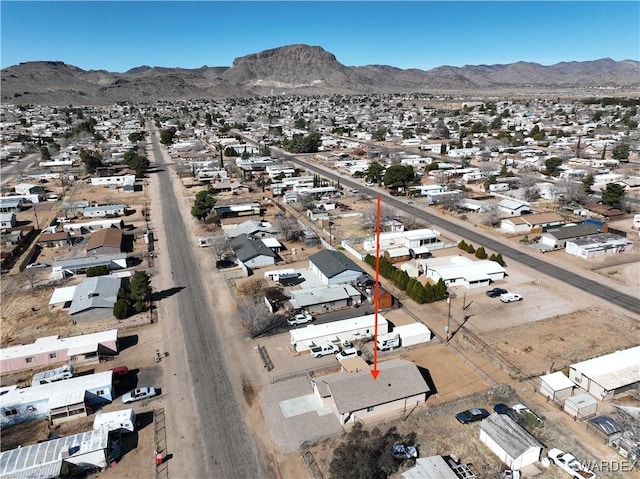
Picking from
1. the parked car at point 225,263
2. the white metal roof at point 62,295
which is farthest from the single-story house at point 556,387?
the white metal roof at point 62,295

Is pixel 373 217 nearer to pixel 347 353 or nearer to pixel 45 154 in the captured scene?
pixel 347 353

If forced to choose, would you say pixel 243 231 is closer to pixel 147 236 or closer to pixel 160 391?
pixel 147 236

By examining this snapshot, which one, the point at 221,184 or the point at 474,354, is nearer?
the point at 474,354

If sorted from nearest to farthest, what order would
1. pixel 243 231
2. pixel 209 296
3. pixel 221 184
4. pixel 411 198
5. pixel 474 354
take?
pixel 474 354 → pixel 209 296 → pixel 243 231 → pixel 411 198 → pixel 221 184

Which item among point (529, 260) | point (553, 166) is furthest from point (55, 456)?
point (553, 166)

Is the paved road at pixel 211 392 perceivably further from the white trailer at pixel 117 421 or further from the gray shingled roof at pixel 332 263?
the gray shingled roof at pixel 332 263

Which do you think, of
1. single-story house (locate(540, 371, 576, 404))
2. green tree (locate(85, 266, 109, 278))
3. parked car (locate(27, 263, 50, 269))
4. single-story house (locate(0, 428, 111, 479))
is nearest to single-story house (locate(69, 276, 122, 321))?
green tree (locate(85, 266, 109, 278))

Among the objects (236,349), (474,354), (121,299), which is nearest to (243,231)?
(121,299)
